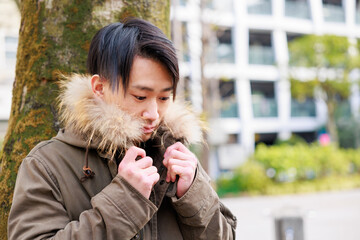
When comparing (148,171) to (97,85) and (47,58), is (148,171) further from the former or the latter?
(47,58)

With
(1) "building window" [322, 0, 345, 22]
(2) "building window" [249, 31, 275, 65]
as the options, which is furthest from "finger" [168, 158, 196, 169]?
(1) "building window" [322, 0, 345, 22]

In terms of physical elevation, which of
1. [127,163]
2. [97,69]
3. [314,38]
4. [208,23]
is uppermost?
[314,38]

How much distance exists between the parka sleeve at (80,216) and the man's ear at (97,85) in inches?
12.5

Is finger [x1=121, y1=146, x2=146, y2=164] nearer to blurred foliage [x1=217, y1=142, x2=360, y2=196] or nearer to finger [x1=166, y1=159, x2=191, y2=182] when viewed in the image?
finger [x1=166, y1=159, x2=191, y2=182]

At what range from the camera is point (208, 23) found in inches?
373

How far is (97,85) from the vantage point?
4.50 feet

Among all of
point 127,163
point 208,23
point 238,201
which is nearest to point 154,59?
point 127,163

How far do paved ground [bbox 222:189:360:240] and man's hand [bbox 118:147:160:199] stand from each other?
159 inches

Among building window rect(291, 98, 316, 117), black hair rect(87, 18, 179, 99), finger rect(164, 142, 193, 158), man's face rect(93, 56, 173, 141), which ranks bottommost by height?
finger rect(164, 142, 193, 158)

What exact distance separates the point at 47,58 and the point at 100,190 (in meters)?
0.81

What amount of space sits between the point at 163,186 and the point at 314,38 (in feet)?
57.0

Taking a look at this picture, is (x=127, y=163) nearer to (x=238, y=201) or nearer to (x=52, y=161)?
(x=52, y=161)

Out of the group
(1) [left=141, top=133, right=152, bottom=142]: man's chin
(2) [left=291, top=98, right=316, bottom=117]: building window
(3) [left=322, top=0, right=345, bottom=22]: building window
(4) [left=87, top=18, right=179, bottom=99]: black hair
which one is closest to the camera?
(4) [left=87, top=18, right=179, bottom=99]: black hair

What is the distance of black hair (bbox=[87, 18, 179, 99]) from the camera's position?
1294mm
